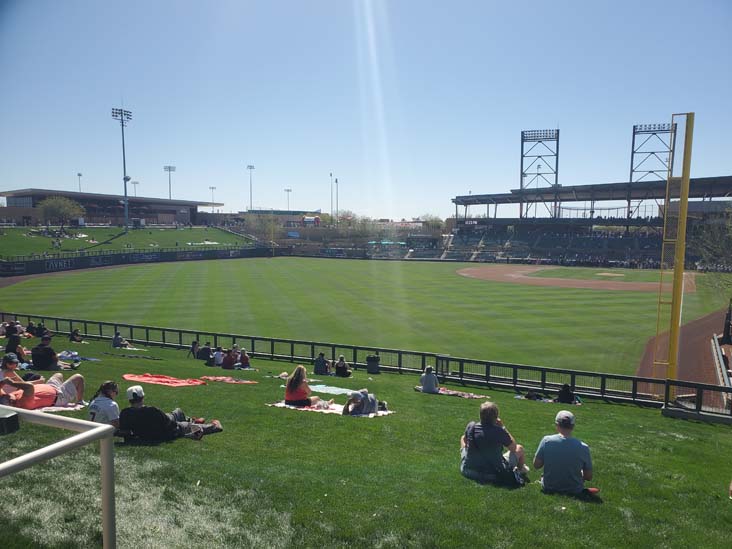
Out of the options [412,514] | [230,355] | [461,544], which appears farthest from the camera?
[230,355]

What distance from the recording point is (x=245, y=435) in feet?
28.0

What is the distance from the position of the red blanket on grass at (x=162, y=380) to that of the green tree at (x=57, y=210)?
3746 inches

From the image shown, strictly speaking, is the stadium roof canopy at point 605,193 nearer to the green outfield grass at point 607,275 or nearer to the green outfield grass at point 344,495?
the green outfield grass at point 607,275

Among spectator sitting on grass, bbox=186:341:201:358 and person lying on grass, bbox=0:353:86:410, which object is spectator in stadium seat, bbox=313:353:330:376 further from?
person lying on grass, bbox=0:353:86:410

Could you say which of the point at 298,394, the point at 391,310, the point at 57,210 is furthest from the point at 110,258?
the point at 298,394


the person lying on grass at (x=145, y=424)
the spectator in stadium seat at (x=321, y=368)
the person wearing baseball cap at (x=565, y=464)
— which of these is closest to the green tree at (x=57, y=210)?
the spectator in stadium seat at (x=321, y=368)

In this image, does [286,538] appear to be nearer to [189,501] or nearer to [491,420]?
[189,501]

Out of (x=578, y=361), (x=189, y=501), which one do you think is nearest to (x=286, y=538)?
(x=189, y=501)

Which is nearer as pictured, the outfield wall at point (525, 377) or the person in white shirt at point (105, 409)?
the person in white shirt at point (105, 409)

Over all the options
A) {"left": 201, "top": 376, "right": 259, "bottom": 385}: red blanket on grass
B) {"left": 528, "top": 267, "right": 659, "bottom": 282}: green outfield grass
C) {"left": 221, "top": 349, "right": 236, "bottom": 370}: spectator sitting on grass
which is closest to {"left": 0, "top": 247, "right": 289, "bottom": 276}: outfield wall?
{"left": 528, "top": 267, "right": 659, "bottom": 282}: green outfield grass

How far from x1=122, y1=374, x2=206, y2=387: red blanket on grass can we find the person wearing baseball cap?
965 cm

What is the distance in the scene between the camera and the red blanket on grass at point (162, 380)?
1329 cm

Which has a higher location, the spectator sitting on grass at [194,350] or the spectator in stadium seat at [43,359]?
the spectator in stadium seat at [43,359]

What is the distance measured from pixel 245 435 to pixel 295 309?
2637 cm
